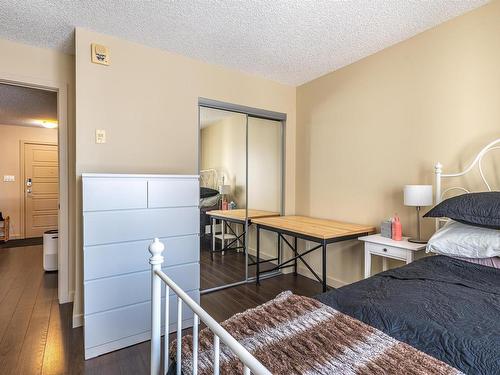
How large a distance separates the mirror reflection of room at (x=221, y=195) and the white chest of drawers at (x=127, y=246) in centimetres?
61

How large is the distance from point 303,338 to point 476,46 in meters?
2.37

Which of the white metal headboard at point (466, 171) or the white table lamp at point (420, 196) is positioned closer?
the white metal headboard at point (466, 171)

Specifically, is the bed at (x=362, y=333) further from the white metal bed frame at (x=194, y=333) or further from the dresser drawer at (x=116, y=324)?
the dresser drawer at (x=116, y=324)

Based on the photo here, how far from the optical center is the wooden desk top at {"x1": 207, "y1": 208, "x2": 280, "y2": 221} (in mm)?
3107

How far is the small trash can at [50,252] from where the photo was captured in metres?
3.57

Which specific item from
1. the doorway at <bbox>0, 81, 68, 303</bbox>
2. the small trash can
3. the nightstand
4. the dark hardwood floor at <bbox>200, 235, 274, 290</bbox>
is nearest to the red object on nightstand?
the nightstand

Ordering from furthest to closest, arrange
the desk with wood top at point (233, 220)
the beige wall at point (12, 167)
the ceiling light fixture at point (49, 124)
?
the beige wall at point (12, 167), the ceiling light fixture at point (49, 124), the desk with wood top at point (233, 220)

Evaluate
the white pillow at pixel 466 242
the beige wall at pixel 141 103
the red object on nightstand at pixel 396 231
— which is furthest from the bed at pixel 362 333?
the beige wall at pixel 141 103

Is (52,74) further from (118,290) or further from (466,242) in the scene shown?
(466,242)

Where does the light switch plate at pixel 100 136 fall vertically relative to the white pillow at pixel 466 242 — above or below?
above

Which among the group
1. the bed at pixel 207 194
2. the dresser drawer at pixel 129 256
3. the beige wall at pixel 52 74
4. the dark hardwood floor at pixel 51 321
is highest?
the beige wall at pixel 52 74

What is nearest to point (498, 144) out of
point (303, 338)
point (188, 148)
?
point (303, 338)

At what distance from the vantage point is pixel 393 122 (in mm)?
2561

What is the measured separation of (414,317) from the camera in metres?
1.03
